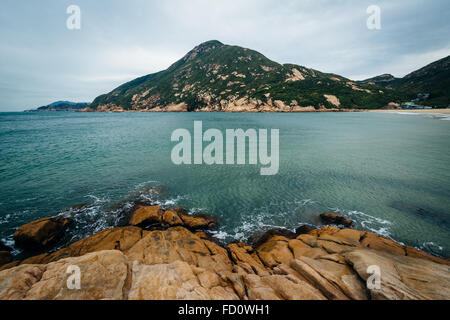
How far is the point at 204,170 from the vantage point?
2244 cm

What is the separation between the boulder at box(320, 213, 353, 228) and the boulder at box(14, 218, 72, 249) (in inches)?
753

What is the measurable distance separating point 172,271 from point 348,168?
2474 centimetres

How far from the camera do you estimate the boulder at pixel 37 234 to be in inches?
412

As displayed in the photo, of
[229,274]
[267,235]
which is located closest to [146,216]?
[229,274]

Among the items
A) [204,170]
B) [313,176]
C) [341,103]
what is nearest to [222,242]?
[204,170]

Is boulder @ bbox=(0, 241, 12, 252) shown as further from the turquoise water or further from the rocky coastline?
the turquoise water

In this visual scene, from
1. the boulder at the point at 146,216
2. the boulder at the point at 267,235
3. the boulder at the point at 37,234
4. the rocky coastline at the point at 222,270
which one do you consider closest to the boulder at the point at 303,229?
the boulder at the point at 267,235

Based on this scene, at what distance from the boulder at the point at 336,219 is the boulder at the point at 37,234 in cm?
1913

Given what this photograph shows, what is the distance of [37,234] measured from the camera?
10594mm

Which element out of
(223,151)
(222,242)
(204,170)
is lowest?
(222,242)

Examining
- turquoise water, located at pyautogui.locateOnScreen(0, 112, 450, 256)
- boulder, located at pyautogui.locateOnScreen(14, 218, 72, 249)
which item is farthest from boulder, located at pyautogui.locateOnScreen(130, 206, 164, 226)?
boulder, located at pyautogui.locateOnScreen(14, 218, 72, 249)

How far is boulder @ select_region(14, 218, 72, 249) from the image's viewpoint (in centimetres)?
1045
